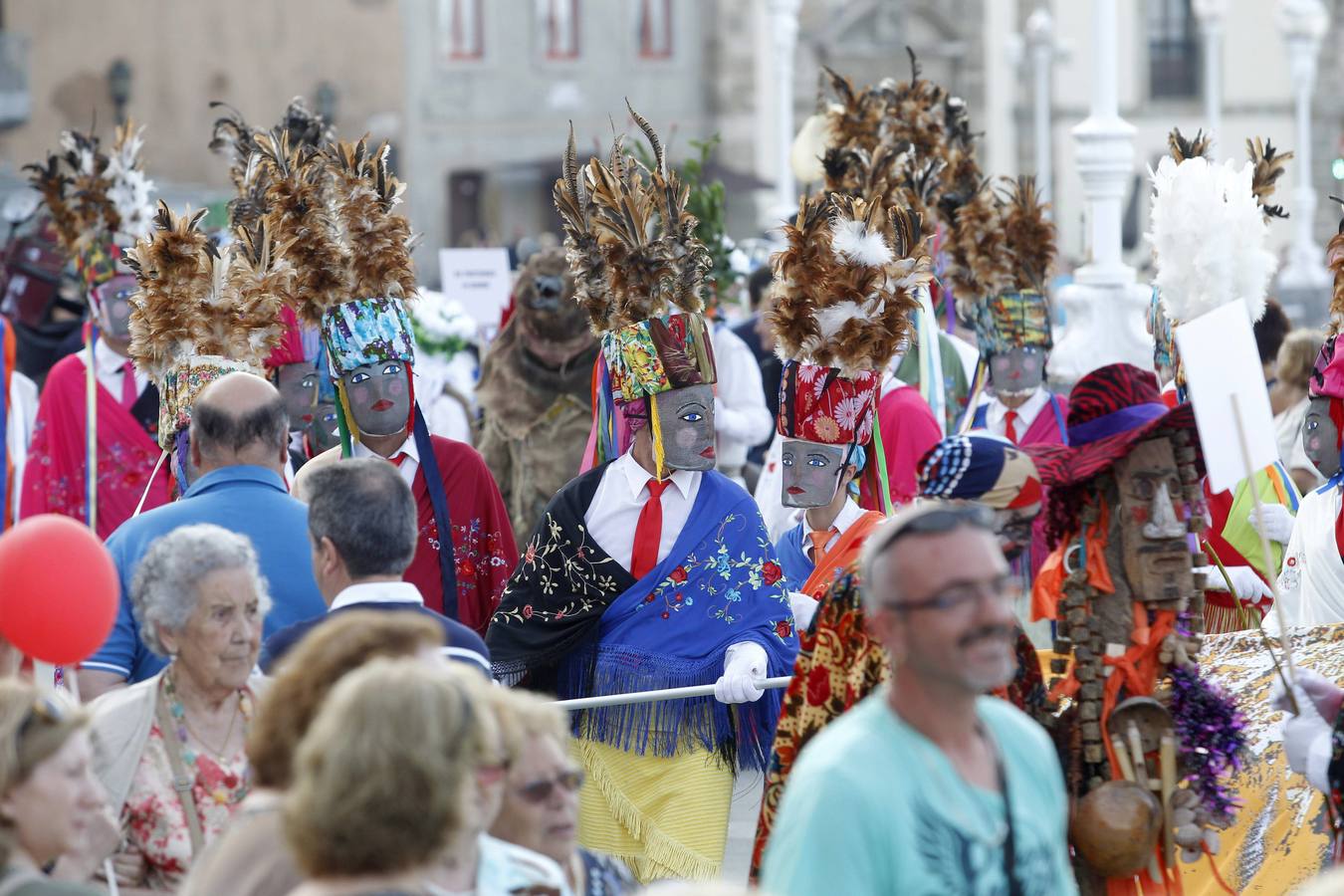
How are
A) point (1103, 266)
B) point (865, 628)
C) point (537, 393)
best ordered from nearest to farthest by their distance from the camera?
point (865, 628)
point (537, 393)
point (1103, 266)

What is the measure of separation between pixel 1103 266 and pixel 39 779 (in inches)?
303

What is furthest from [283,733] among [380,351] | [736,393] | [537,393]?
[736,393]

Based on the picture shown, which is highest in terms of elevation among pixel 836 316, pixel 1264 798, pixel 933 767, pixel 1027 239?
pixel 1027 239

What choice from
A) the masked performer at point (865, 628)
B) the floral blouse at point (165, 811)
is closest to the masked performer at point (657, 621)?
the masked performer at point (865, 628)

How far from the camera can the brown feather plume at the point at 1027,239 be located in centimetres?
902

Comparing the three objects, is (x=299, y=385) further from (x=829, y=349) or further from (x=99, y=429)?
(x=829, y=349)

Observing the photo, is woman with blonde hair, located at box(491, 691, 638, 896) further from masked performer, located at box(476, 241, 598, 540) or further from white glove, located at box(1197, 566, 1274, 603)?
masked performer, located at box(476, 241, 598, 540)

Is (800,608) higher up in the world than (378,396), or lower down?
lower down

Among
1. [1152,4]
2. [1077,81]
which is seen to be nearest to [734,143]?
[1077,81]

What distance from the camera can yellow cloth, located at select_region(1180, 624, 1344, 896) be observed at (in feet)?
17.6

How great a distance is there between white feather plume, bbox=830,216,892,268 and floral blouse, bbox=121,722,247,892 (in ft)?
9.17

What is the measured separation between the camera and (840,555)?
231 inches

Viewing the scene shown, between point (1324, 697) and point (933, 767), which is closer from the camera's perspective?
point (933, 767)

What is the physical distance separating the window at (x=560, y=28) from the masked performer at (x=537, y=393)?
25181mm
